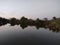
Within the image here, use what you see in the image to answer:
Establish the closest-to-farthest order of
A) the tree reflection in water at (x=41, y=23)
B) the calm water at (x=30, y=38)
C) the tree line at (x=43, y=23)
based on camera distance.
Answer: the calm water at (x=30, y=38), the tree reflection in water at (x=41, y=23), the tree line at (x=43, y=23)

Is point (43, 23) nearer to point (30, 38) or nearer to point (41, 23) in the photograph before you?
point (41, 23)

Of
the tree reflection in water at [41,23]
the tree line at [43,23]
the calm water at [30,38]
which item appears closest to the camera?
the calm water at [30,38]

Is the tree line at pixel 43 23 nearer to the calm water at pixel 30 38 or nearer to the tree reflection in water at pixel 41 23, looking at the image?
the tree reflection in water at pixel 41 23

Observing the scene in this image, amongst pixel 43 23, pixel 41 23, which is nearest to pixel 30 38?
pixel 41 23

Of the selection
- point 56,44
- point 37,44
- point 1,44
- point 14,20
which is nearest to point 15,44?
point 1,44

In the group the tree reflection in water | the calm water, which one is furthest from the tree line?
the calm water

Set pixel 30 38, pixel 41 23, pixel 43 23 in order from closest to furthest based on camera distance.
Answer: pixel 30 38 < pixel 41 23 < pixel 43 23

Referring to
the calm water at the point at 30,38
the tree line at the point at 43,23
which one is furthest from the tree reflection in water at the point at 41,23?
the calm water at the point at 30,38

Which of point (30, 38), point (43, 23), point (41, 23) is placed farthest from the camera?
point (43, 23)

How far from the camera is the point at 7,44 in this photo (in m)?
20.5

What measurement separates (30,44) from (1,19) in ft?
330

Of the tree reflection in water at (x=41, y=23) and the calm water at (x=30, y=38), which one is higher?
the tree reflection in water at (x=41, y=23)

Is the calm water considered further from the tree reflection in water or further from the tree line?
the tree line

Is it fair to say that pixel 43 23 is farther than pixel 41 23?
Yes
